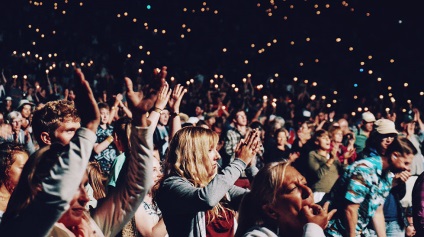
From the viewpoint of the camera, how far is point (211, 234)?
4.45 metres

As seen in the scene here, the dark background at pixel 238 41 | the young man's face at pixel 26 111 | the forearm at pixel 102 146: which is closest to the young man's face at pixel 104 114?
the forearm at pixel 102 146

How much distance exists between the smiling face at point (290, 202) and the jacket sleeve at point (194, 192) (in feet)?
1.87

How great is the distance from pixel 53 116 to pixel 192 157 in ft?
2.89

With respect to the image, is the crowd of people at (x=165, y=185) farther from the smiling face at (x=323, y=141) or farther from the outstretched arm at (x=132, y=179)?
the smiling face at (x=323, y=141)

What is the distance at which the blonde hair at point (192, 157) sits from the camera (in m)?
4.43

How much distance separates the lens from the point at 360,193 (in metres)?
5.43

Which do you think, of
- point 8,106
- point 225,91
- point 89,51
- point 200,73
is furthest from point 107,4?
point 8,106

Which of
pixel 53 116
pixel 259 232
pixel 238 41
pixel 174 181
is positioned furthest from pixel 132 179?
pixel 238 41

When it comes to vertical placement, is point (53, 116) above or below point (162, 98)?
below

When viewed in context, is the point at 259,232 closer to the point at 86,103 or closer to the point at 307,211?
the point at 307,211

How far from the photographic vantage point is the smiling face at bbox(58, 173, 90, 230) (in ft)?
9.36

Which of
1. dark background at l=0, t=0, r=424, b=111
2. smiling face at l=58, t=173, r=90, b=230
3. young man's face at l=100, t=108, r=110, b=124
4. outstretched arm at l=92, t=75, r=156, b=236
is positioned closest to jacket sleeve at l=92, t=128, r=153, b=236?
outstretched arm at l=92, t=75, r=156, b=236

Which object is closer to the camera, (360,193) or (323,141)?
(360,193)

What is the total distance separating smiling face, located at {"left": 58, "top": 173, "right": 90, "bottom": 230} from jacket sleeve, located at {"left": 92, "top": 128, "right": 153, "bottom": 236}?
31 centimetres
